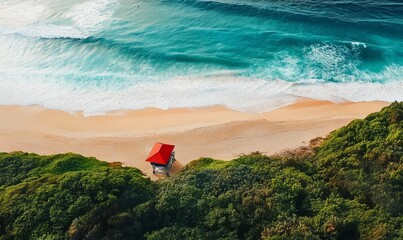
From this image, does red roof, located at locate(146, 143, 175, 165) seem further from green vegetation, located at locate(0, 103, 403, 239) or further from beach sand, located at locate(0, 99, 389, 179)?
green vegetation, located at locate(0, 103, 403, 239)

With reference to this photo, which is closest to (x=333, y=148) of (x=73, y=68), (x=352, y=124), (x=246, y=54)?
(x=352, y=124)

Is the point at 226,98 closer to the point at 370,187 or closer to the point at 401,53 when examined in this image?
the point at 370,187

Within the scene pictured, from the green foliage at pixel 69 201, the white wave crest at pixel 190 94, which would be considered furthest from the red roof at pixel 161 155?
the white wave crest at pixel 190 94

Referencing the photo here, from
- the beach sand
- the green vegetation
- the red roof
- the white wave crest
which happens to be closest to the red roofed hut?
the red roof

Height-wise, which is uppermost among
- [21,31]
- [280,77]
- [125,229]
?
[21,31]

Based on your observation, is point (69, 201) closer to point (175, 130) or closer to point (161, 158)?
point (161, 158)
